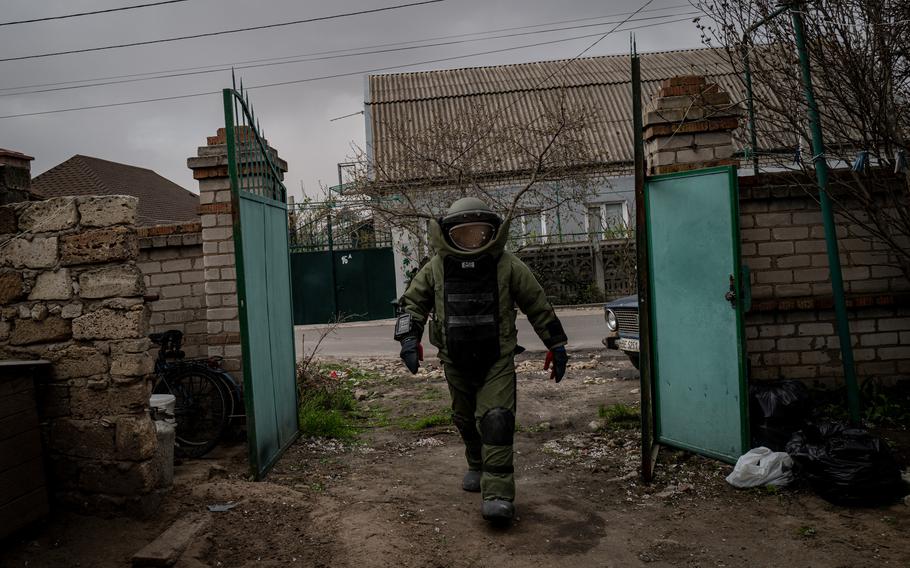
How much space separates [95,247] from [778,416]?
4.37m

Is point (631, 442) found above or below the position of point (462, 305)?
below

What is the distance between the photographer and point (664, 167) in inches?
215

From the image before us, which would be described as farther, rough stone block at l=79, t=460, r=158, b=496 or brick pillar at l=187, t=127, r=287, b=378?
brick pillar at l=187, t=127, r=287, b=378

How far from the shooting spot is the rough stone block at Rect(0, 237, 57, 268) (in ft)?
13.0

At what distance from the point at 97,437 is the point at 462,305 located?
214 centimetres

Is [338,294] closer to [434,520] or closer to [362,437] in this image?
[362,437]

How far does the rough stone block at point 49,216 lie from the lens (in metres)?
3.94

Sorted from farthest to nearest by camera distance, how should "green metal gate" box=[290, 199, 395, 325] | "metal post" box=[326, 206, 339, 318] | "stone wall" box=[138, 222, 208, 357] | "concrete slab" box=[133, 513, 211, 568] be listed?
"green metal gate" box=[290, 199, 395, 325]
"metal post" box=[326, 206, 339, 318]
"stone wall" box=[138, 222, 208, 357]
"concrete slab" box=[133, 513, 211, 568]

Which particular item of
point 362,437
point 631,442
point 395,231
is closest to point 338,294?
point 395,231

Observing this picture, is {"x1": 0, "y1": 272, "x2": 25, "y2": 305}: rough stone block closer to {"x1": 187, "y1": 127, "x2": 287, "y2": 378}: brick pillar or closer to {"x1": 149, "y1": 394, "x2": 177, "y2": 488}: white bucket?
{"x1": 149, "y1": 394, "x2": 177, "y2": 488}: white bucket

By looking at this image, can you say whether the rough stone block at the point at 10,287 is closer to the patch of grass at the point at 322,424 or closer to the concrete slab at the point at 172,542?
the concrete slab at the point at 172,542

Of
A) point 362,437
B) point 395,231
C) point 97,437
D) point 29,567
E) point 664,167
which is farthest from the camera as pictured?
point 395,231

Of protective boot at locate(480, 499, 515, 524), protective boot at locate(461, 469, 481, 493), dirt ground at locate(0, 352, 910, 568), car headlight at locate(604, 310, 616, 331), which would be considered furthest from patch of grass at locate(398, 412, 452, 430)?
protective boot at locate(480, 499, 515, 524)

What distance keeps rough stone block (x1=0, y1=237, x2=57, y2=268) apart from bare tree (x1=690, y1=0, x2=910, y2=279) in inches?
183
